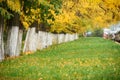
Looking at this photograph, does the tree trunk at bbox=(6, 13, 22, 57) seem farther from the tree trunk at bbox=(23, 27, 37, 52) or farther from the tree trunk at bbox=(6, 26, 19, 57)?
the tree trunk at bbox=(23, 27, 37, 52)

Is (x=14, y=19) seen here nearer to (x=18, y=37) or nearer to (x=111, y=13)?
(x=18, y=37)

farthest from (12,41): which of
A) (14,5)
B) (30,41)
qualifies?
(30,41)

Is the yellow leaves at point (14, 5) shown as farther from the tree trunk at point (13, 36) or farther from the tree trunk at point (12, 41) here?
the tree trunk at point (12, 41)

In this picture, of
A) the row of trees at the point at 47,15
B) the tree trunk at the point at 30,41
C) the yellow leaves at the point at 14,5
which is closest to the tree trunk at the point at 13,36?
the row of trees at the point at 47,15

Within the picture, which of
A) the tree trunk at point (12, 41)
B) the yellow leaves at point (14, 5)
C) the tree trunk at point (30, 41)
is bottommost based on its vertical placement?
the tree trunk at point (30, 41)

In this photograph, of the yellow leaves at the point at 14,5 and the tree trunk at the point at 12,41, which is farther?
the tree trunk at the point at 12,41

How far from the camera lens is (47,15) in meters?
21.6

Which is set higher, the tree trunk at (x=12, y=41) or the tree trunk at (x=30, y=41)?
the tree trunk at (x=12, y=41)

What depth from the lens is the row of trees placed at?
19.2 m

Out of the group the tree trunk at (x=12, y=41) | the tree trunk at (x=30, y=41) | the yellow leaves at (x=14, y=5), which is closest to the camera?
the yellow leaves at (x=14, y=5)

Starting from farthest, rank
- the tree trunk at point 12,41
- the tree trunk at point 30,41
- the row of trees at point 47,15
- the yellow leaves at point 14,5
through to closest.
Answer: the tree trunk at point 30,41, the tree trunk at point 12,41, the row of trees at point 47,15, the yellow leaves at point 14,5

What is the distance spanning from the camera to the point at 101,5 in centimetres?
3559

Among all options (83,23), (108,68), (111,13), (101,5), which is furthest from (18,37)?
(83,23)

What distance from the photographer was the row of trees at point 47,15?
1922 centimetres
